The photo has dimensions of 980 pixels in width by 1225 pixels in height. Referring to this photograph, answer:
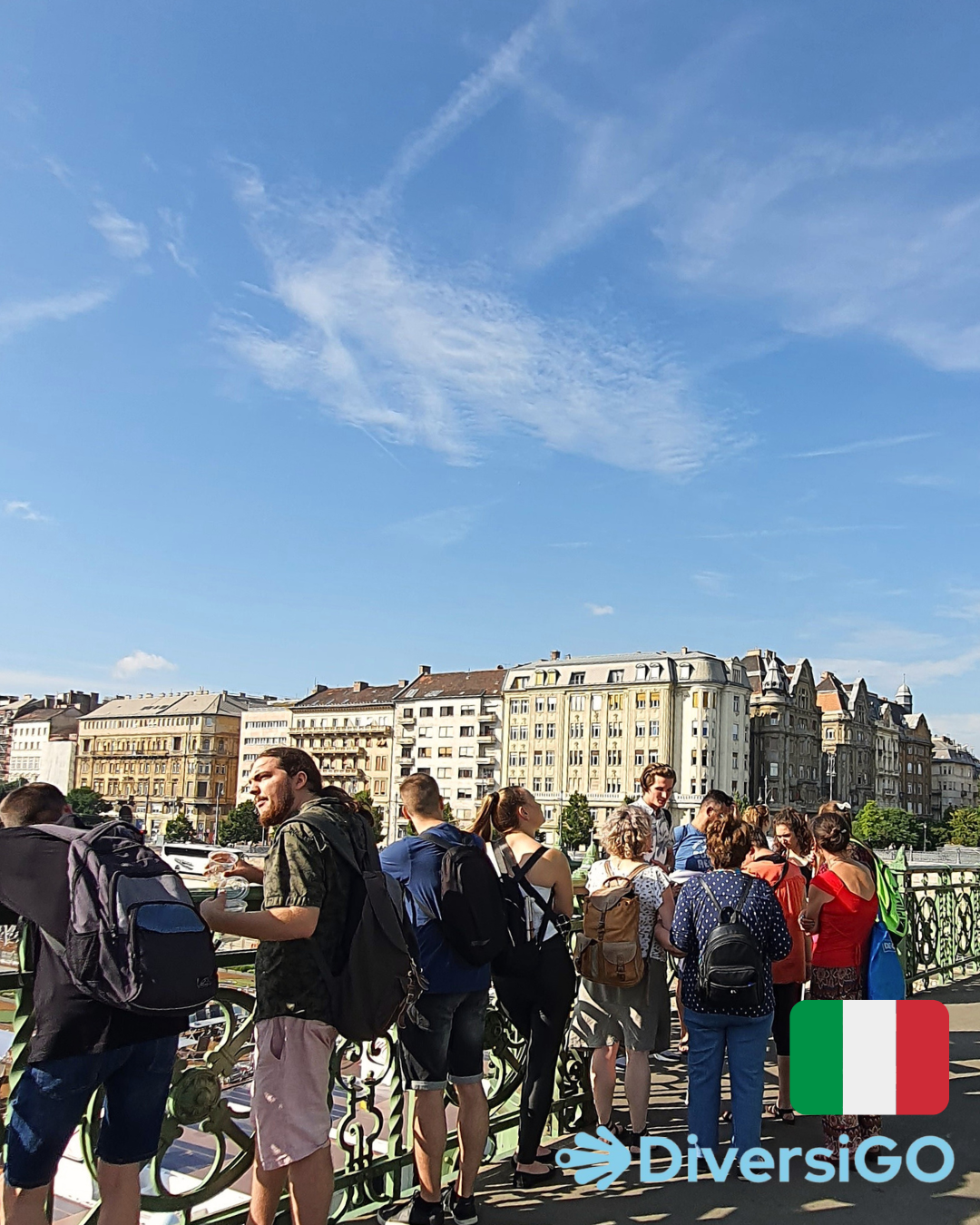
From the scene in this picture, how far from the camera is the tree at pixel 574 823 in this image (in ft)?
284

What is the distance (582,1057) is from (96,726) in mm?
139013

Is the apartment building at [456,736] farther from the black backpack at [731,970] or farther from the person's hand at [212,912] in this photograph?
the person's hand at [212,912]

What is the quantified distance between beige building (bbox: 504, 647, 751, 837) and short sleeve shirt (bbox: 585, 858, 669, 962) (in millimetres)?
86995

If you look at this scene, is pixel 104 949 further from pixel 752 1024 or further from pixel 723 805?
pixel 723 805

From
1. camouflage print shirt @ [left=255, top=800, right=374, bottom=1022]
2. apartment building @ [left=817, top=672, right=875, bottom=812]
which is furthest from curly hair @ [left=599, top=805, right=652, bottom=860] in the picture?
apartment building @ [left=817, top=672, right=875, bottom=812]

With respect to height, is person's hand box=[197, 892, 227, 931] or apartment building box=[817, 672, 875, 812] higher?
apartment building box=[817, 672, 875, 812]

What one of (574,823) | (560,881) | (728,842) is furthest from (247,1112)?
(574,823)

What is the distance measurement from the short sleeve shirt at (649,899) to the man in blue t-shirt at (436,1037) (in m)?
1.19

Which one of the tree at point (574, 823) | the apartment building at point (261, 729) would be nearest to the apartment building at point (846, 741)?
the tree at point (574, 823)

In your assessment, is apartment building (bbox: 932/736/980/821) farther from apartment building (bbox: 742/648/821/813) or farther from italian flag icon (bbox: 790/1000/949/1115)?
italian flag icon (bbox: 790/1000/949/1115)

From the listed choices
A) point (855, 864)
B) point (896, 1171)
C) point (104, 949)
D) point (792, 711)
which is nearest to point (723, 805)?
point (855, 864)

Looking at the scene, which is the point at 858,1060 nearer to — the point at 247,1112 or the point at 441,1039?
the point at 441,1039

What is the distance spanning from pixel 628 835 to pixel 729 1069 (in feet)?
4.01

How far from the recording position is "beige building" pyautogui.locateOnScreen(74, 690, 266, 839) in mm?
123562
